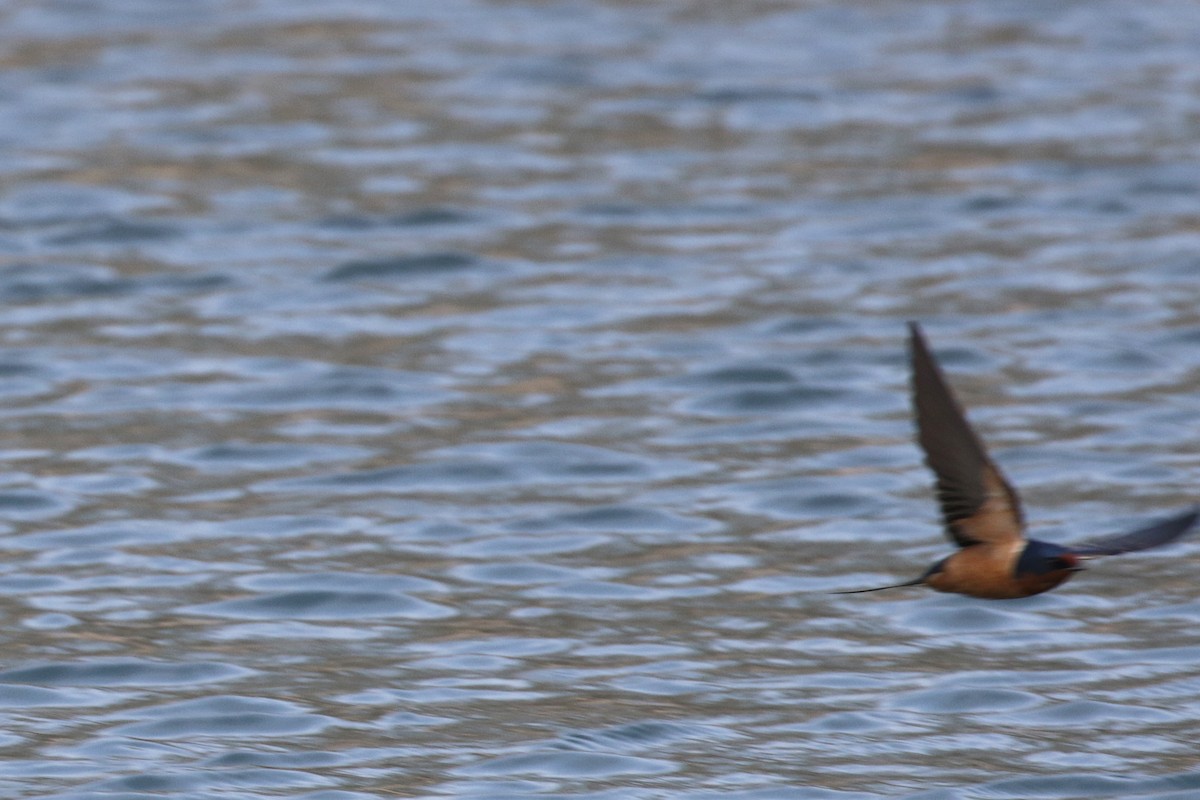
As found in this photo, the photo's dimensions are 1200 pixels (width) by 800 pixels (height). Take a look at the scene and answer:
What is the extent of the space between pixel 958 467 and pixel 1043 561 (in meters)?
0.30

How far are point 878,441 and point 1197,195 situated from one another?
4.17 metres

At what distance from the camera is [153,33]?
15.0m

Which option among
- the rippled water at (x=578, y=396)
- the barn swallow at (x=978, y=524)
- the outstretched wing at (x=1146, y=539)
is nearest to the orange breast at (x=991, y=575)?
the barn swallow at (x=978, y=524)

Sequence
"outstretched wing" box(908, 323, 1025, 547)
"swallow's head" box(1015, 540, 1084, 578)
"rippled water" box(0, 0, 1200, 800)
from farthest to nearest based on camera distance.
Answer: "rippled water" box(0, 0, 1200, 800) < "swallow's head" box(1015, 540, 1084, 578) < "outstretched wing" box(908, 323, 1025, 547)

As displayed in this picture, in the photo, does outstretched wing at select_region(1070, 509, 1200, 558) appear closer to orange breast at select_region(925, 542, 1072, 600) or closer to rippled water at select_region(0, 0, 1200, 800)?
orange breast at select_region(925, 542, 1072, 600)

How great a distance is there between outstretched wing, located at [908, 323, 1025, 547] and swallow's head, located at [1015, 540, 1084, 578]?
59 millimetres

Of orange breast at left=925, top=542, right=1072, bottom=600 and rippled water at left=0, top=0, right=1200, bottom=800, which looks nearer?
orange breast at left=925, top=542, right=1072, bottom=600

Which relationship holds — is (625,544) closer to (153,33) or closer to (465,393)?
(465,393)

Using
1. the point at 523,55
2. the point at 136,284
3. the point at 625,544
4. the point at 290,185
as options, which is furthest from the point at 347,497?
the point at 523,55

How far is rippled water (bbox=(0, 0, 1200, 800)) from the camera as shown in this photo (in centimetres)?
554

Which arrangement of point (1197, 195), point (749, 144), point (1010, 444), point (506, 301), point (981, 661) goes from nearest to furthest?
1. point (981, 661)
2. point (1010, 444)
3. point (506, 301)
4. point (1197, 195)
5. point (749, 144)

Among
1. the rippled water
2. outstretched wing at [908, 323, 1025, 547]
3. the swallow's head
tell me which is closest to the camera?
outstretched wing at [908, 323, 1025, 547]

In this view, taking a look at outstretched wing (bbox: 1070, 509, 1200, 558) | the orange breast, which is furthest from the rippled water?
outstretched wing (bbox: 1070, 509, 1200, 558)

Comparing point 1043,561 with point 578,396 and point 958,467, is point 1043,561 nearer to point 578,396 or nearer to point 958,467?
point 958,467
